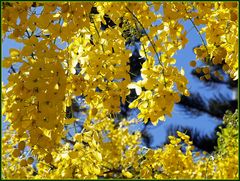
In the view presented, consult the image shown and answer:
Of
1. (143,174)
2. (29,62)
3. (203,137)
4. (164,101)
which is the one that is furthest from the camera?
(203,137)

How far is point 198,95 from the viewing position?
12.4 m

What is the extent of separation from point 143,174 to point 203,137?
962cm

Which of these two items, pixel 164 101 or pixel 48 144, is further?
pixel 164 101

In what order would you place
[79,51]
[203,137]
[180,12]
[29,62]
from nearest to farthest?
[29,62] < [180,12] < [79,51] < [203,137]

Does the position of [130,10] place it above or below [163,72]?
above

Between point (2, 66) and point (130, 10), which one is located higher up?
point (130, 10)

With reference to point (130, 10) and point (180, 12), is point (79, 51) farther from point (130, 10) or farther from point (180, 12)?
point (180, 12)

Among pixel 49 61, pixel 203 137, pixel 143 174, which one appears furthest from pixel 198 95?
pixel 49 61

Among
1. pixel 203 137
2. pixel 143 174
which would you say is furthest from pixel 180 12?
pixel 203 137

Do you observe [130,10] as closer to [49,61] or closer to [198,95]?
[49,61]

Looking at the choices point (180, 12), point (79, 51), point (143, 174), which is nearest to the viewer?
point (180, 12)

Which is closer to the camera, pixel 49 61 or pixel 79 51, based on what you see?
pixel 49 61

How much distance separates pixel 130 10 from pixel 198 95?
36.0 feet

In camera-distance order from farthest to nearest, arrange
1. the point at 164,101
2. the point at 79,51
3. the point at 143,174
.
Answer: the point at 143,174, the point at 79,51, the point at 164,101
